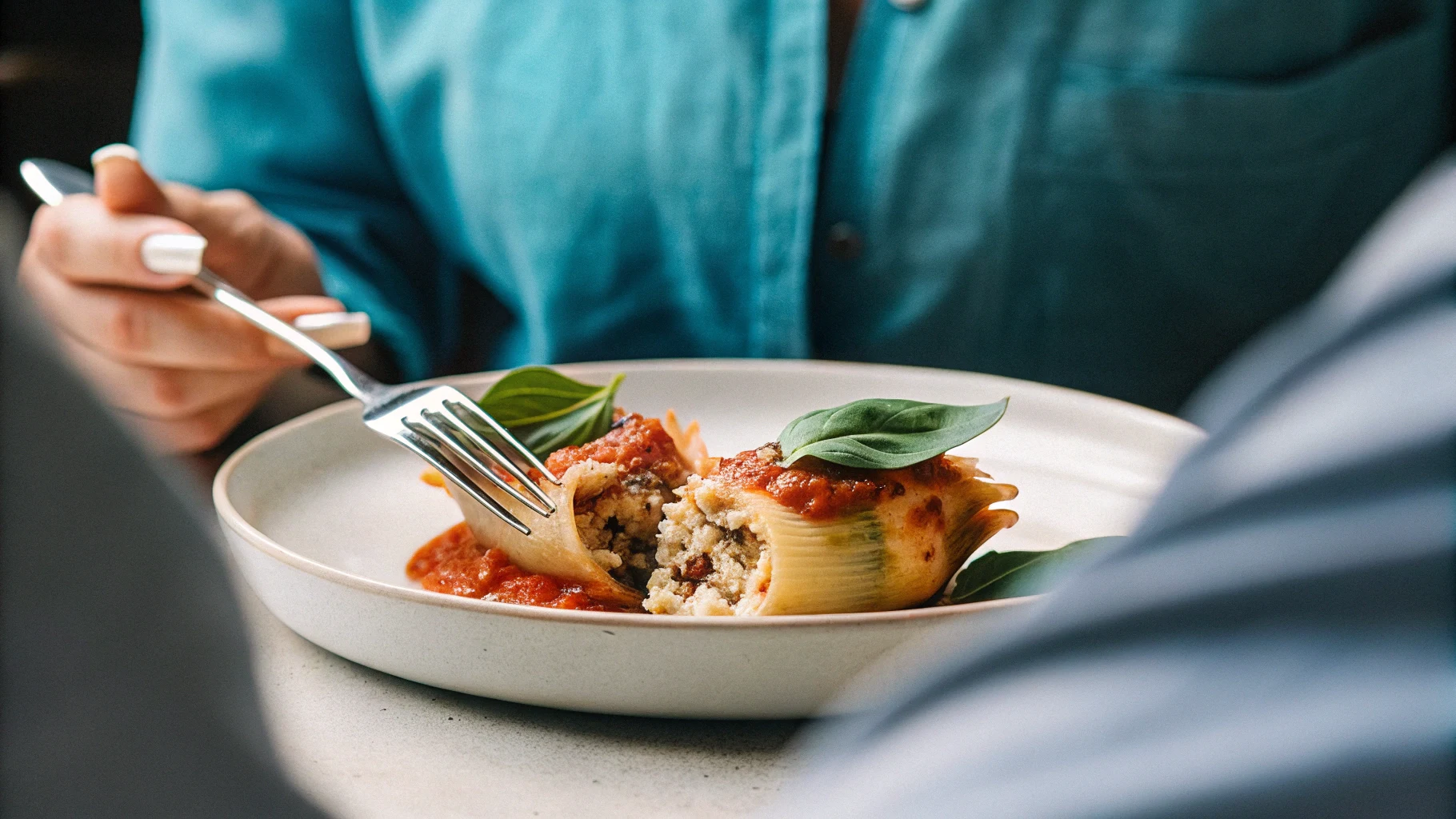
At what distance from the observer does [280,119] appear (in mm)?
2051

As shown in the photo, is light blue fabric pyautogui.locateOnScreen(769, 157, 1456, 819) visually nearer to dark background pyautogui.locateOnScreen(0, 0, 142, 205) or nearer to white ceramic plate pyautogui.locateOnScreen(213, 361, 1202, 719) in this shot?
white ceramic plate pyautogui.locateOnScreen(213, 361, 1202, 719)

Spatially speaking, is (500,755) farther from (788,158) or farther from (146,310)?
(788,158)

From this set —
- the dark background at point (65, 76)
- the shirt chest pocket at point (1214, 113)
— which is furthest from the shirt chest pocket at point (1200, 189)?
the dark background at point (65, 76)

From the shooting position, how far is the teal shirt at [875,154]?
1704mm

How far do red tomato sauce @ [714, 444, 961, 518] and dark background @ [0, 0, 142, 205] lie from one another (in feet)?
10.6

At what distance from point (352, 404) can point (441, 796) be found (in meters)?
0.73

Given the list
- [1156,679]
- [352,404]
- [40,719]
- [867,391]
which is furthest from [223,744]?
[867,391]

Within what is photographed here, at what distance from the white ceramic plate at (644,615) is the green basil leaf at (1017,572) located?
149 millimetres

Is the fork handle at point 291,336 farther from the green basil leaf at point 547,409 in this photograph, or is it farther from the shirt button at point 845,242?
the shirt button at point 845,242

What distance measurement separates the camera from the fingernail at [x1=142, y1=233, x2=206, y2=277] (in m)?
1.22

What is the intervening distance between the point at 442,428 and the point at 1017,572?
20.9 inches

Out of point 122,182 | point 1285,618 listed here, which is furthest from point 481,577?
point 1285,618

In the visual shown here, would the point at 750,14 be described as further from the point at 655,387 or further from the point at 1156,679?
the point at 1156,679

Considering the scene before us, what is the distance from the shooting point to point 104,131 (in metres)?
3.50
